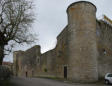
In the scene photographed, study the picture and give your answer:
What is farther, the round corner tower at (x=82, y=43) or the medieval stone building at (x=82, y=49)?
the medieval stone building at (x=82, y=49)

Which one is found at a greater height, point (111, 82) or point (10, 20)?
point (10, 20)

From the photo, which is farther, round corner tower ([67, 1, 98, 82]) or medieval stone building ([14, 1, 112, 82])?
medieval stone building ([14, 1, 112, 82])

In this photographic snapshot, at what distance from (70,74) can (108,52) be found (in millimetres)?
9523

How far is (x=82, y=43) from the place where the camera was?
822 inches

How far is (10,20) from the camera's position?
53.5 ft

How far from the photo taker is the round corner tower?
20.1 metres

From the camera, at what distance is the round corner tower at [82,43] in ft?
65.9

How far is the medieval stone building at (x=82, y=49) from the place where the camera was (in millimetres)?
20359

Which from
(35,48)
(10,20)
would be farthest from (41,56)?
(10,20)

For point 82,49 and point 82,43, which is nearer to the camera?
point 82,49

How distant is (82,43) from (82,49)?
906 millimetres

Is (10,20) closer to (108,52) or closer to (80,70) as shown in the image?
(80,70)

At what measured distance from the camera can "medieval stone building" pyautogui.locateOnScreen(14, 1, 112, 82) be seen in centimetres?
2036

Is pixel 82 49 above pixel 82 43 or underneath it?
underneath
